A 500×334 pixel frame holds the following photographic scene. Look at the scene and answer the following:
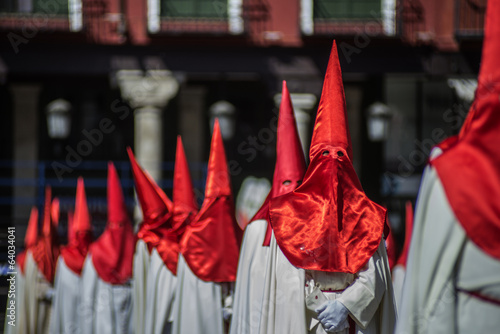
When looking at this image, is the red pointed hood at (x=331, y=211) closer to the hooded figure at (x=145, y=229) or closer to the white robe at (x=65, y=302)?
the hooded figure at (x=145, y=229)

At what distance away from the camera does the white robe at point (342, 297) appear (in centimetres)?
491

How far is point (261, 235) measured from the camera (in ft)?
21.3

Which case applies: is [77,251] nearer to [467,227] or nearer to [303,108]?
[303,108]

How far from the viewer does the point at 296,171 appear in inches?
238

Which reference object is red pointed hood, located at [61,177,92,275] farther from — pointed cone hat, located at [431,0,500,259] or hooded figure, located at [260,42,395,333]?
pointed cone hat, located at [431,0,500,259]

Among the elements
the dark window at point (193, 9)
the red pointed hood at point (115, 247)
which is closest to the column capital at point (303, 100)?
the dark window at point (193, 9)

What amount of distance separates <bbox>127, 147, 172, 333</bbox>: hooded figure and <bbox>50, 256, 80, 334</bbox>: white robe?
1443 millimetres

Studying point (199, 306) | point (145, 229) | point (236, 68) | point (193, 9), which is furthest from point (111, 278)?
point (193, 9)

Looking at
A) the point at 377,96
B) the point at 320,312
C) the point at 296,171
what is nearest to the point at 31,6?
the point at 377,96

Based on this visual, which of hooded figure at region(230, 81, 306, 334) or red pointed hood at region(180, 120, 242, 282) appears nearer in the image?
hooded figure at region(230, 81, 306, 334)

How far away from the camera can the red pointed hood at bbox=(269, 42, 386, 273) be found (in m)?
4.95

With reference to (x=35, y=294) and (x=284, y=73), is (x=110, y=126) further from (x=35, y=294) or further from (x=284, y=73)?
(x=35, y=294)

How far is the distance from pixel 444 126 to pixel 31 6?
884 centimetres

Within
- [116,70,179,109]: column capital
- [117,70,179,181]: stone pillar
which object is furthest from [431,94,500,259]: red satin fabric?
[116,70,179,109]: column capital
